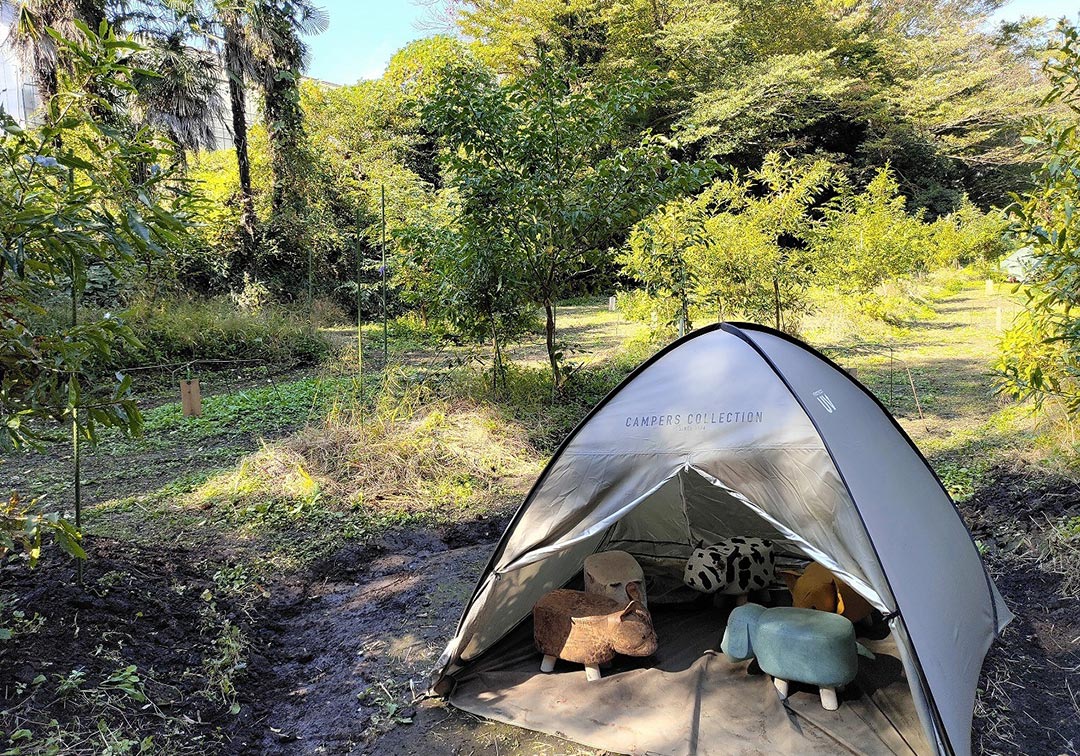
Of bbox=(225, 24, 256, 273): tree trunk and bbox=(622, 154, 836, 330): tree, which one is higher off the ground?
bbox=(225, 24, 256, 273): tree trunk

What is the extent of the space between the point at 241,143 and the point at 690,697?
14.5 metres

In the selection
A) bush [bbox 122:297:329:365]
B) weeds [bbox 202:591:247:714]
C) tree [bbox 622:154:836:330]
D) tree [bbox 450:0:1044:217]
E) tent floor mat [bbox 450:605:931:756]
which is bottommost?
tent floor mat [bbox 450:605:931:756]

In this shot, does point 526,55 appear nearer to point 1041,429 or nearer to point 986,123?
point 986,123

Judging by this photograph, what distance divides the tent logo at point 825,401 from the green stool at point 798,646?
843 millimetres

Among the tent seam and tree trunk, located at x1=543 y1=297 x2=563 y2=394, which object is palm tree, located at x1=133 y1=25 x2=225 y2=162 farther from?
the tent seam

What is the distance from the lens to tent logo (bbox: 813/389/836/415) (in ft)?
9.45

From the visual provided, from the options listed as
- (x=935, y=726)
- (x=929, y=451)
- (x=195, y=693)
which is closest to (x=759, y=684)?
(x=935, y=726)

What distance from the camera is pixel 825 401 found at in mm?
2922

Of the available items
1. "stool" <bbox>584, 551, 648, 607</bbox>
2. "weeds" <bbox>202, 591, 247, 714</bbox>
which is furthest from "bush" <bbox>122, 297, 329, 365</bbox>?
"stool" <bbox>584, 551, 648, 607</bbox>

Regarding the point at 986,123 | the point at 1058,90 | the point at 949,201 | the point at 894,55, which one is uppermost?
the point at 894,55

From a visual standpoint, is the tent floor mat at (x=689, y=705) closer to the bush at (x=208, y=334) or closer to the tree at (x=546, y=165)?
the tree at (x=546, y=165)

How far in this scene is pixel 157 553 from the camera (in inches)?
149

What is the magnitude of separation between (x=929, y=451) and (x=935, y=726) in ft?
13.0

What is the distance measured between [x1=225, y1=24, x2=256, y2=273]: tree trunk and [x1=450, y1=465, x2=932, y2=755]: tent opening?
42.4 ft
